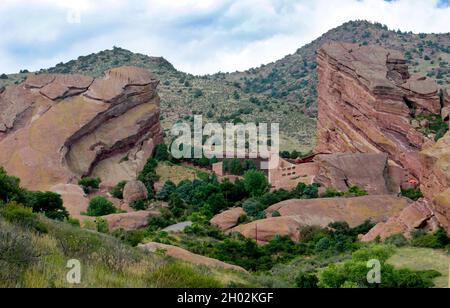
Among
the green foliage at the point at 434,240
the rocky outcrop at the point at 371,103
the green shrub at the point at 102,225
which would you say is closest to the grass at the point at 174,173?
the rocky outcrop at the point at 371,103

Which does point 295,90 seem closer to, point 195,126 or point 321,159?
point 195,126

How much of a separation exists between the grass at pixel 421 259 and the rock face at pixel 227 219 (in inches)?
493

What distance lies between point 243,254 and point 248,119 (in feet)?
165

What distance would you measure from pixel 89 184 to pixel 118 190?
244 centimetres

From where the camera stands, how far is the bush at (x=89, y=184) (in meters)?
47.9

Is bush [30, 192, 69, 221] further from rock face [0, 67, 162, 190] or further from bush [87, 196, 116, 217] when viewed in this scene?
rock face [0, 67, 162, 190]

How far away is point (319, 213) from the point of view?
1519 inches

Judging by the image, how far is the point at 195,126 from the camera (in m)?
77.9

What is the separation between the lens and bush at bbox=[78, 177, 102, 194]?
47.9 m

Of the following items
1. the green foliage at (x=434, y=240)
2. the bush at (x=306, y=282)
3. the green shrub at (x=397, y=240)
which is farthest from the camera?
the green shrub at (x=397, y=240)

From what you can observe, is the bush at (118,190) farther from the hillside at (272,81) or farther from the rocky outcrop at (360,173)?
the hillside at (272,81)

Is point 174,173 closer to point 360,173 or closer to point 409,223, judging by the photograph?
point 360,173

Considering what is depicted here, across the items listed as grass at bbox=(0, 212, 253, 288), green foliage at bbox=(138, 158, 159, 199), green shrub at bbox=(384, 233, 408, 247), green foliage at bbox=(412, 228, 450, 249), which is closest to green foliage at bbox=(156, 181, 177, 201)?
green foliage at bbox=(138, 158, 159, 199)
